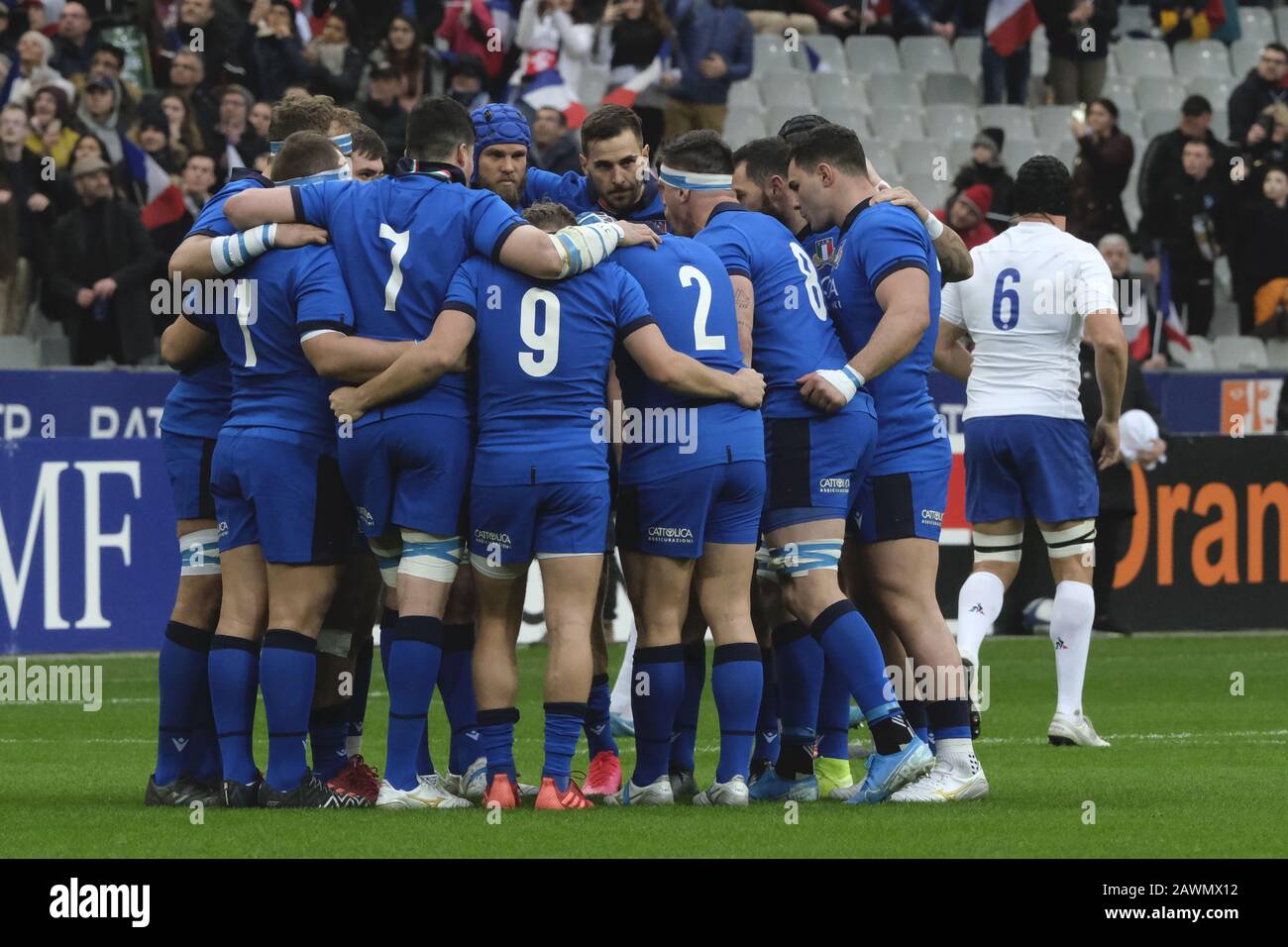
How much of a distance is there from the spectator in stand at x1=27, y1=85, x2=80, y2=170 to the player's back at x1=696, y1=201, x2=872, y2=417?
979 cm

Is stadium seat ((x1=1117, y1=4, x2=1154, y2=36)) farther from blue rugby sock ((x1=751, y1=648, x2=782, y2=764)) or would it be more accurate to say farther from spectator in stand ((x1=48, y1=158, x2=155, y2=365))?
blue rugby sock ((x1=751, y1=648, x2=782, y2=764))

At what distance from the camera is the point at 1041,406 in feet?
34.0

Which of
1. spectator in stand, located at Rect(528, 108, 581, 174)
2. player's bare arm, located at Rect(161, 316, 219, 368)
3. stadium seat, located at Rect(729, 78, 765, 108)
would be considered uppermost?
stadium seat, located at Rect(729, 78, 765, 108)

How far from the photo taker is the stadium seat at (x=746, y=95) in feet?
71.6

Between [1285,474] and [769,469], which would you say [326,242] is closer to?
[769,469]

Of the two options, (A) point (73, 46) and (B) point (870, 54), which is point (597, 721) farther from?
(B) point (870, 54)

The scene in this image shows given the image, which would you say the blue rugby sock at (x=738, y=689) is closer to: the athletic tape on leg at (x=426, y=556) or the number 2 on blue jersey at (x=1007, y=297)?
the athletic tape on leg at (x=426, y=556)

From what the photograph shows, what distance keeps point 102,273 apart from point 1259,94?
35.9 ft

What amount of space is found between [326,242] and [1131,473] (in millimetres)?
8528

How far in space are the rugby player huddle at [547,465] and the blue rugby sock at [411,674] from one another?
0.01m

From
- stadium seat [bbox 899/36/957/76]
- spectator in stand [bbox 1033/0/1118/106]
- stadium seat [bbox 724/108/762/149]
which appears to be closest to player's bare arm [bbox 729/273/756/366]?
stadium seat [bbox 724/108/762/149]

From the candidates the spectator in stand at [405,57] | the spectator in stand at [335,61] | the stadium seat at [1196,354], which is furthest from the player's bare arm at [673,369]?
the stadium seat at [1196,354]

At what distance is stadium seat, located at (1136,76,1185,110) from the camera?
79.2 feet
